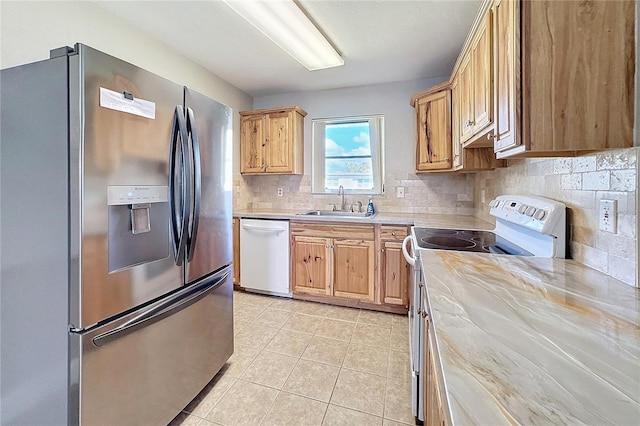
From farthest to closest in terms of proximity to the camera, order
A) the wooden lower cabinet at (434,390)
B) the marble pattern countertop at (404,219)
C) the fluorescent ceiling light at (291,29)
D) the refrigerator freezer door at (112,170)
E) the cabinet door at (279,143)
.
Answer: the cabinet door at (279,143)
the marble pattern countertop at (404,219)
the fluorescent ceiling light at (291,29)
the refrigerator freezer door at (112,170)
the wooden lower cabinet at (434,390)

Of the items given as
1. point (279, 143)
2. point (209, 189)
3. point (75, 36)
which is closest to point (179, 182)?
point (209, 189)

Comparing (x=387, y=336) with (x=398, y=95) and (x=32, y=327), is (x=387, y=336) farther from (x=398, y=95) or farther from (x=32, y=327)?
(x=398, y=95)

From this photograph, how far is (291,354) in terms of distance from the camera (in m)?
2.01

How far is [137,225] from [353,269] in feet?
6.54

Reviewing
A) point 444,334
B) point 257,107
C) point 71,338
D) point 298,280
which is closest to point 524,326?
point 444,334

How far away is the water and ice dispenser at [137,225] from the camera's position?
109cm

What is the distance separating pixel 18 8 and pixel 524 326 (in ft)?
8.66

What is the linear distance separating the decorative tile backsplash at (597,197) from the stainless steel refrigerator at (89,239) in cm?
174

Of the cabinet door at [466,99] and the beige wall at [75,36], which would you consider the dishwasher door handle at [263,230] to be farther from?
the cabinet door at [466,99]

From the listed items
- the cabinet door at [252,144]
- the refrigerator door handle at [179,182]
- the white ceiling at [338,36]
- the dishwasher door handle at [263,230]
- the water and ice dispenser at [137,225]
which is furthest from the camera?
the cabinet door at [252,144]

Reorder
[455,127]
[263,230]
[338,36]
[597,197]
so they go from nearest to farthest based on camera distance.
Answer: [597,197] < [338,36] < [455,127] < [263,230]

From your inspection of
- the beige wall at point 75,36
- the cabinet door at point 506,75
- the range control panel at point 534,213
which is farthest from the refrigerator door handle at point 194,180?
the range control panel at point 534,213

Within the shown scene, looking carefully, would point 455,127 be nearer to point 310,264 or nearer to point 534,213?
point 534,213

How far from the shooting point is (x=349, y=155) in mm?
3441
